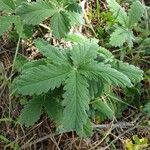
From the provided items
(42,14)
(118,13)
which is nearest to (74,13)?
(42,14)

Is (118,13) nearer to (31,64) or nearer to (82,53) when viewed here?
(82,53)

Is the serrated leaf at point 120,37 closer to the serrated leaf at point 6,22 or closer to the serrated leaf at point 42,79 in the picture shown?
the serrated leaf at point 42,79

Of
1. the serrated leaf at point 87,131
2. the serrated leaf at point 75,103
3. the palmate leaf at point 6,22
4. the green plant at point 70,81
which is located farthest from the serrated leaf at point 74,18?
the serrated leaf at point 87,131

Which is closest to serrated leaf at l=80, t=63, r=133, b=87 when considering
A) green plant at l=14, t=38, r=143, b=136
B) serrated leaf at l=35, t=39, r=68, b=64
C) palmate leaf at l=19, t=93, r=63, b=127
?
green plant at l=14, t=38, r=143, b=136

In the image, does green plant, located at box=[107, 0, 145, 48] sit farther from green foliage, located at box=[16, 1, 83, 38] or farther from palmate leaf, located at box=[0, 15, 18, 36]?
palmate leaf, located at box=[0, 15, 18, 36]

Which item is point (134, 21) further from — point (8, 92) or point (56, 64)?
point (8, 92)

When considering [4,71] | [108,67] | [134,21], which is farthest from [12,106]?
[134,21]
